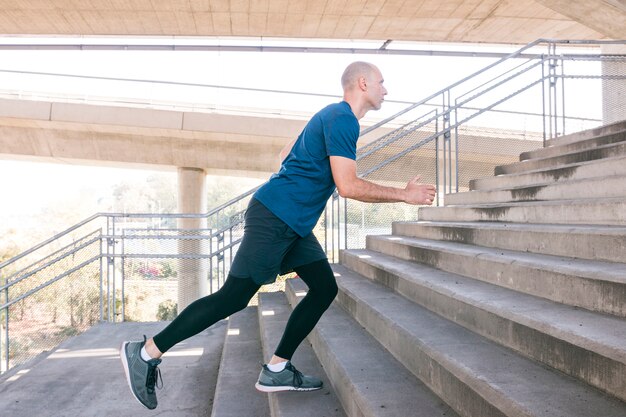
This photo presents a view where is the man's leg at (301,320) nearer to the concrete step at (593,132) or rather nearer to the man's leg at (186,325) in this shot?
the man's leg at (186,325)

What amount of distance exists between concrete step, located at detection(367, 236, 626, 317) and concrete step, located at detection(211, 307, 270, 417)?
158 cm

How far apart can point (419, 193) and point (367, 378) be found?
3.10ft

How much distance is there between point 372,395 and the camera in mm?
2305

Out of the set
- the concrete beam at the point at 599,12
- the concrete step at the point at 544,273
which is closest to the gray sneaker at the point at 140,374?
the concrete step at the point at 544,273

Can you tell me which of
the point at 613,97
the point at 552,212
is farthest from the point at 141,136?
the point at 552,212

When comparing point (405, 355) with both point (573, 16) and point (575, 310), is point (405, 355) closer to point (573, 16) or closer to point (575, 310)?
point (575, 310)

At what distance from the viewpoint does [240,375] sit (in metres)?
3.71

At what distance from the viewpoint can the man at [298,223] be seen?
2438 mm

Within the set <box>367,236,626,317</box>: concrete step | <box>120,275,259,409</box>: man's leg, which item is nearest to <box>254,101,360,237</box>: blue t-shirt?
<box>120,275,259,409</box>: man's leg

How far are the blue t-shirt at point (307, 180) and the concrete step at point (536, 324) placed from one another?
97cm

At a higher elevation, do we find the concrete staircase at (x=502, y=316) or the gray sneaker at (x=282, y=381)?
the concrete staircase at (x=502, y=316)

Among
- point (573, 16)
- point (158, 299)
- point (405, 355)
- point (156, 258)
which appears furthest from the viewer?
point (158, 299)

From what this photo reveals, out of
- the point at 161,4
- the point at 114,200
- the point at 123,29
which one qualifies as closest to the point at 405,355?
the point at 161,4

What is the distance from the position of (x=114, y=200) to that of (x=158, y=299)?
81708 mm
